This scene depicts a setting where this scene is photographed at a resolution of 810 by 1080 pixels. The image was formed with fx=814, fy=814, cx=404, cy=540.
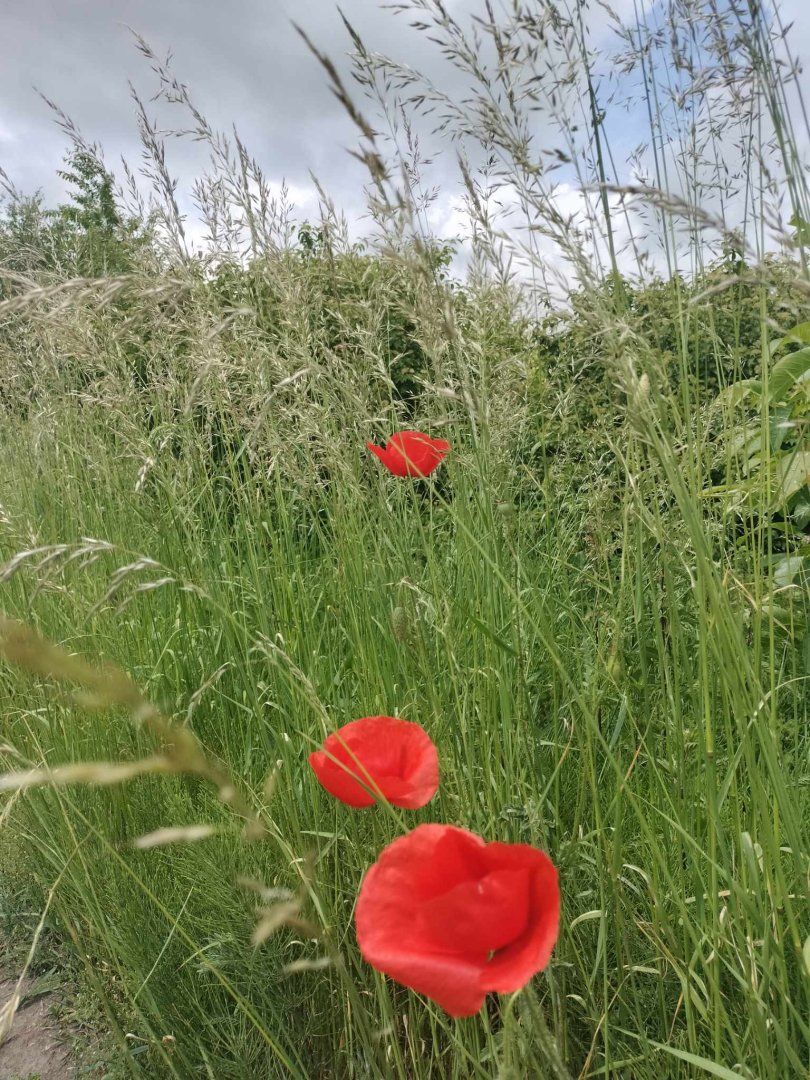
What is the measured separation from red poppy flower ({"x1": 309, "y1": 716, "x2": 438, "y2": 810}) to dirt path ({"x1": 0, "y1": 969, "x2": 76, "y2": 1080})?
0.89 m

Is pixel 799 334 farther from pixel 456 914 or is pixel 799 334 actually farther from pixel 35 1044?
pixel 35 1044

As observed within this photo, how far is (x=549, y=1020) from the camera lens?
1.06 metres

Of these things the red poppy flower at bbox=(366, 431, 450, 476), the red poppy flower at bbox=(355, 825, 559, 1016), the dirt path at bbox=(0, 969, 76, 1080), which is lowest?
the dirt path at bbox=(0, 969, 76, 1080)

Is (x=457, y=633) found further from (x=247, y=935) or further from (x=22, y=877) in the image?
(x=22, y=877)

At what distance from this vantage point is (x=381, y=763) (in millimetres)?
921

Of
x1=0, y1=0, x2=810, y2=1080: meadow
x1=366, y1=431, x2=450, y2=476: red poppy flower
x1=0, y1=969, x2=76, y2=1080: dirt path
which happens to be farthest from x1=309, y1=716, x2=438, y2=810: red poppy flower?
x1=0, y1=969, x2=76, y2=1080: dirt path

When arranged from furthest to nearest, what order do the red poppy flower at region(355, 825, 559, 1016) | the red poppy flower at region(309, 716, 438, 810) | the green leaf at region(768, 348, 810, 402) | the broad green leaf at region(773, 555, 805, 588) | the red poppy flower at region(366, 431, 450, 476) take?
the green leaf at region(768, 348, 810, 402)
the broad green leaf at region(773, 555, 805, 588)
the red poppy flower at region(366, 431, 450, 476)
the red poppy flower at region(309, 716, 438, 810)
the red poppy flower at region(355, 825, 559, 1016)

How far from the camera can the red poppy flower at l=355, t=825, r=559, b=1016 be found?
59cm

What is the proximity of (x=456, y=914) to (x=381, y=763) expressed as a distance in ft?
0.99

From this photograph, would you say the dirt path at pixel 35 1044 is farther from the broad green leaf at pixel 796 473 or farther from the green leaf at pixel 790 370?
the green leaf at pixel 790 370

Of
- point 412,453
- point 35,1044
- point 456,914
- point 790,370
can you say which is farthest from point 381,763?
point 790,370

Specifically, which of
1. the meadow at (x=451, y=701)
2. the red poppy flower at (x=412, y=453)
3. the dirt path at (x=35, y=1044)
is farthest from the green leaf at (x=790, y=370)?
the dirt path at (x=35, y=1044)

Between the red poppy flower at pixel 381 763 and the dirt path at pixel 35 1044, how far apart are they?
89cm

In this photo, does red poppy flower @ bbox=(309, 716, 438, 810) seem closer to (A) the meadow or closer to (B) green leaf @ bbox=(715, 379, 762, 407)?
(A) the meadow
